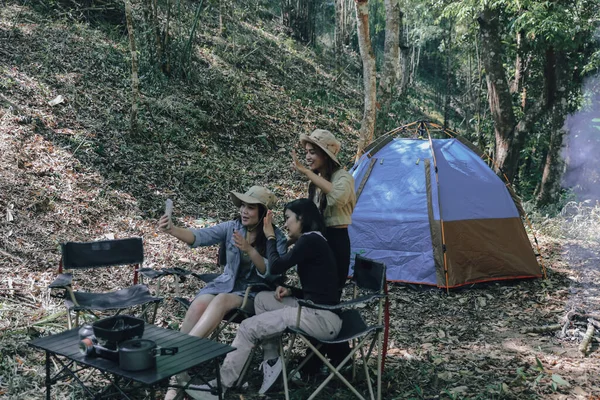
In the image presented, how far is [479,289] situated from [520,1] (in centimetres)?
465

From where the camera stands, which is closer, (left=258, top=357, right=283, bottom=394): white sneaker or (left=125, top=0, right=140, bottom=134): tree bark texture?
(left=258, top=357, right=283, bottom=394): white sneaker

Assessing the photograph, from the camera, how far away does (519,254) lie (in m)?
5.73

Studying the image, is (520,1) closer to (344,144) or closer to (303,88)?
(344,144)

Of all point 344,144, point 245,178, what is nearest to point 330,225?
point 245,178

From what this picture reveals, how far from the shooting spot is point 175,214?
6383 mm

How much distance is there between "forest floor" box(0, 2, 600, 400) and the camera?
11.5 feet

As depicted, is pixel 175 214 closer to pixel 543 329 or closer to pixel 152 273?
pixel 152 273

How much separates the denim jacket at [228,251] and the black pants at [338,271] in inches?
12.8

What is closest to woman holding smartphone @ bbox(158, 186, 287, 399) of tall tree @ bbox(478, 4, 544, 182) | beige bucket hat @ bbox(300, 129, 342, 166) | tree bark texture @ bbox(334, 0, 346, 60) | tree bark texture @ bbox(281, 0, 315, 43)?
beige bucket hat @ bbox(300, 129, 342, 166)

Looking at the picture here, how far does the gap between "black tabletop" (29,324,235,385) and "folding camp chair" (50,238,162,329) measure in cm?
59

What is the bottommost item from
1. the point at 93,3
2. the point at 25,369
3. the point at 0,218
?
the point at 25,369

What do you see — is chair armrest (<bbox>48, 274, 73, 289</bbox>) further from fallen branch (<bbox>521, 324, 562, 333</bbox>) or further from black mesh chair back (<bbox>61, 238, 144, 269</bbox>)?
fallen branch (<bbox>521, 324, 562, 333</bbox>)

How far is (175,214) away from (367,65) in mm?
3231

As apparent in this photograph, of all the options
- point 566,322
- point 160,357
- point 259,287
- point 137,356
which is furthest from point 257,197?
point 566,322
